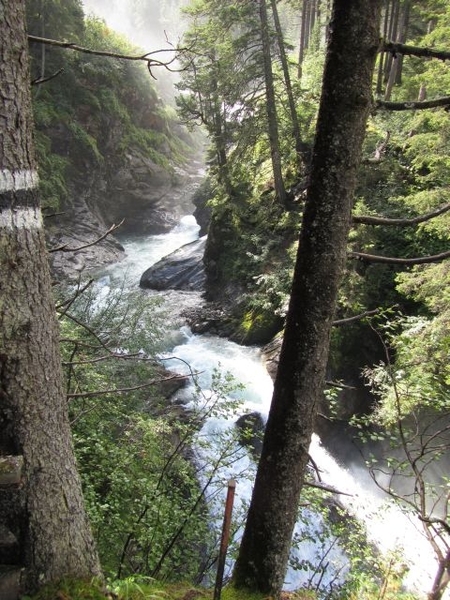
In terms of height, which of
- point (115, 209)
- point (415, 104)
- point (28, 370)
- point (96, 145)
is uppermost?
point (96, 145)

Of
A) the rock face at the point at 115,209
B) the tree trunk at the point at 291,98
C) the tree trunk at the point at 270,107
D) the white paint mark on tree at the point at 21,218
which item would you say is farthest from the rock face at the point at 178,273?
the white paint mark on tree at the point at 21,218

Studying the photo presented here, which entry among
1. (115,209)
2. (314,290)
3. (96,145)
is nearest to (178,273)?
(115,209)

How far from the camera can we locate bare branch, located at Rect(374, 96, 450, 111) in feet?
6.31

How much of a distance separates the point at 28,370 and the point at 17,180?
2.71 ft

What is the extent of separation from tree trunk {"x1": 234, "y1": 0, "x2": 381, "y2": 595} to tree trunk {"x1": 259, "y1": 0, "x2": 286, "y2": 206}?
12238 mm

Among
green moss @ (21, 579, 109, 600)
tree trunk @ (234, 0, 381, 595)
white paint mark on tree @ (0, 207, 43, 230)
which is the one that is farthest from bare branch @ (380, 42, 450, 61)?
green moss @ (21, 579, 109, 600)

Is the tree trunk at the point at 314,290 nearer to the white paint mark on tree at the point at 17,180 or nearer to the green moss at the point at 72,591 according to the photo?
the green moss at the point at 72,591

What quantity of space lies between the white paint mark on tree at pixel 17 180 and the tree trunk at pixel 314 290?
4.57 ft

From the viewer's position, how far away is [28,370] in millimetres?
1874

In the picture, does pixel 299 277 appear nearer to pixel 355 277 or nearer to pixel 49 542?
pixel 49 542

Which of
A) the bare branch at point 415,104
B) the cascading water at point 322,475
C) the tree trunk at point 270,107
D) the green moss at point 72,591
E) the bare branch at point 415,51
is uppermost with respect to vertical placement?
the tree trunk at point 270,107

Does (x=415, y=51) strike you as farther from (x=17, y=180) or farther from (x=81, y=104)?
(x=81, y=104)

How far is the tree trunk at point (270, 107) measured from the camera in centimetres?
1287

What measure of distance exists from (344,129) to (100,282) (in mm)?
16367
